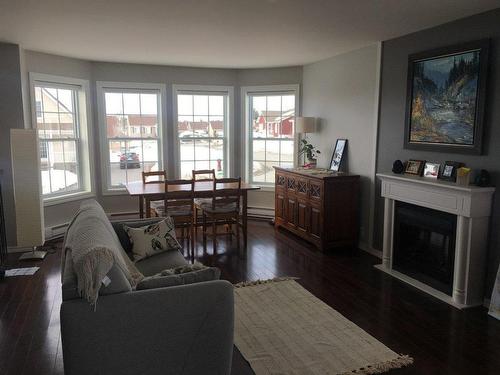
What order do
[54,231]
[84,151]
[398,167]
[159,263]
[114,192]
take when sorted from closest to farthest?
[159,263], [398,167], [54,231], [84,151], [114,192]

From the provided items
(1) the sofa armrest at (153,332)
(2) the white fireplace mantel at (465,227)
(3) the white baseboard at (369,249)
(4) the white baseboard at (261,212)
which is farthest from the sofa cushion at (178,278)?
(4) the white baseboard at (261,212)

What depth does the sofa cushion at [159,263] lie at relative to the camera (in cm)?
337

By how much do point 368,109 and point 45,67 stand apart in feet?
14.2

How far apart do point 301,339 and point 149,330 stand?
4.37 feet

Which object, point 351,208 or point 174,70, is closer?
point 351,208

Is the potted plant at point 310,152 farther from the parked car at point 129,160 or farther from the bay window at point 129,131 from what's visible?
the parked car at point 129,160

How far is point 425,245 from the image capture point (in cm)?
415

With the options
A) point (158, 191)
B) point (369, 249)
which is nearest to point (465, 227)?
point (369, 249)

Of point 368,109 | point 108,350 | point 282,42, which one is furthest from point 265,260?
point 108,350

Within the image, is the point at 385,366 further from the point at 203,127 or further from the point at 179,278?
the point at 203,127

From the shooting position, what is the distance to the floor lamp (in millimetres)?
4734

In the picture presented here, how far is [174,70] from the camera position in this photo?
6.71 meters

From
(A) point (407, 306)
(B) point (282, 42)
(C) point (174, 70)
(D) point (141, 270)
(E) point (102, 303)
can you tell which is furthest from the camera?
(C) point (174, 70)

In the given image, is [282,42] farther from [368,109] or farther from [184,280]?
[184,280]
